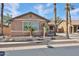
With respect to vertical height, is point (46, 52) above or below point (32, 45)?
below

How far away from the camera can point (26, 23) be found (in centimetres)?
953

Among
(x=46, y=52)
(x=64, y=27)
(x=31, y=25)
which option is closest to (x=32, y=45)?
(x=46, y=52)

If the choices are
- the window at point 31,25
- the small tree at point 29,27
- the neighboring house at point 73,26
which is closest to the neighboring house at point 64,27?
the neighboring house at point 73,26

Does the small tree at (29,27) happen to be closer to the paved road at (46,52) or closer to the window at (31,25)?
the window at (31,25)

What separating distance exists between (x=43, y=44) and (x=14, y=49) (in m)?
0.90

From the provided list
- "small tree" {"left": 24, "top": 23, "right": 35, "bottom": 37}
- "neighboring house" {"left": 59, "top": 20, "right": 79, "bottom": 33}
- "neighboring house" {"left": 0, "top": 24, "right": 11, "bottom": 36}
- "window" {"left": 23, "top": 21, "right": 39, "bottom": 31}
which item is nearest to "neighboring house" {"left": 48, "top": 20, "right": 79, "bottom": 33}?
"neighboring house" {"left": 59, "top": 20, "right": 79, "bottom": 33}

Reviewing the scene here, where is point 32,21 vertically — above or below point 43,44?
above

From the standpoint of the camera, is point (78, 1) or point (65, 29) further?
point (65, 29)

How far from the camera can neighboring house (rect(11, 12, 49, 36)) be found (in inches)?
372

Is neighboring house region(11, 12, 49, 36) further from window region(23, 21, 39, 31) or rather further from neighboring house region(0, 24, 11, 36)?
neighboring house region(0, 24, 11, 36)

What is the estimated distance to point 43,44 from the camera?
9672 mm

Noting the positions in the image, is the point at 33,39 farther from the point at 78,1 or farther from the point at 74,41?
the point at 78,1

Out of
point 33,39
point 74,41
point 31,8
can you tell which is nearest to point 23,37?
point 33,39

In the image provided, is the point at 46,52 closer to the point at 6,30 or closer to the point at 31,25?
the point at 31,25
